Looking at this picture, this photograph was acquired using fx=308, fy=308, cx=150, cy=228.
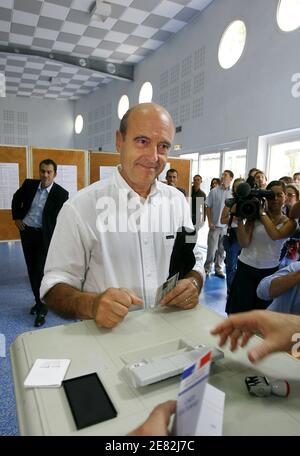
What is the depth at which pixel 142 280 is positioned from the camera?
3.74 ft

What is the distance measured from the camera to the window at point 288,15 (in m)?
3.72

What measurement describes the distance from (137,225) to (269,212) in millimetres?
1623

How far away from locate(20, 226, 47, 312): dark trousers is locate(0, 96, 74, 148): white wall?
8.54 meters

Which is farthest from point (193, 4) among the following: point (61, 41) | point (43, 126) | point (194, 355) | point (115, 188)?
point (43, 126)

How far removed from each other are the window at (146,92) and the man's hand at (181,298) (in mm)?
7276

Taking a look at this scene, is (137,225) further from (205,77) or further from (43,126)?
(43,126)

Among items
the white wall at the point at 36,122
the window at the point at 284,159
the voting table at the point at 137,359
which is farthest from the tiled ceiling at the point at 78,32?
the voting table at the point at 137,359

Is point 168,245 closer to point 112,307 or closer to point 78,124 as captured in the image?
point 112,307

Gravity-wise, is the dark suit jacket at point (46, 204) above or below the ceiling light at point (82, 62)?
below

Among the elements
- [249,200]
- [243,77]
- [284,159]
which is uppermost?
[243,77]

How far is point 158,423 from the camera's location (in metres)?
0.40

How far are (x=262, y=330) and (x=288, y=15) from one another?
4617mm

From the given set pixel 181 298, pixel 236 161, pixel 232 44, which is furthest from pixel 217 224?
pixel 181 298

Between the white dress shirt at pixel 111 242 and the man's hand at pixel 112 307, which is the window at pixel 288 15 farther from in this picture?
the man's hand at pixel 112 307
